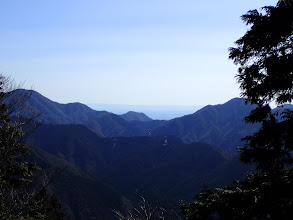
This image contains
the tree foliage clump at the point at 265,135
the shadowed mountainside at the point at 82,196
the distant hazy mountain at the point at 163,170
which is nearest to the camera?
the tree foliage clump at the point at 265,135

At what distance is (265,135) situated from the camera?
8945 mm

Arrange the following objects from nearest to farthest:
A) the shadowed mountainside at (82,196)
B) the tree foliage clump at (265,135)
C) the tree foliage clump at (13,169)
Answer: the tree foliage clump at (265,135)
the tree foliage clump at (13,169)
the shadowed mountainside at (82,196)

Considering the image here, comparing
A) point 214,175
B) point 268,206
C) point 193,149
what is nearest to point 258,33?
point 268,206

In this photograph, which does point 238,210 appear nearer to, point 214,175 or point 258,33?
Answer: point 258,33

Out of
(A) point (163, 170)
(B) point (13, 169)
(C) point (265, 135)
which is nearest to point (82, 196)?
(A) point (163, 170)

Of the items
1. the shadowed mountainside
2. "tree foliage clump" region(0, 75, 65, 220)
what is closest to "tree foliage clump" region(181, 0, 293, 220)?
"tree foliage clump" region(0, 75, 65, 220)

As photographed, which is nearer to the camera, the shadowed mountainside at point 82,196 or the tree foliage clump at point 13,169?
the tree foliage clump at point 13,169

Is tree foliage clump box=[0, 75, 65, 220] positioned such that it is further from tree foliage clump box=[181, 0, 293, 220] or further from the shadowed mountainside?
the shadowed mountainside

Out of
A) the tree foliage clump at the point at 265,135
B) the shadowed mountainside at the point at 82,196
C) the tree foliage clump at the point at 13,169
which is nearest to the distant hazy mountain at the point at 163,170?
the shadowed mountainside at the point at 82,196

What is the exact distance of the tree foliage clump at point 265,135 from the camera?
20.9 feet

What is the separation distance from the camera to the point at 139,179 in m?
165

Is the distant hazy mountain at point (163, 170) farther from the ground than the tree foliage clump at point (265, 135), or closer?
closer

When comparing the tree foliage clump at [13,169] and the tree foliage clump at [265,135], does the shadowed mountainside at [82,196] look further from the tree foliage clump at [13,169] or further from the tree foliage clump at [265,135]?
the tree foliage clump at [265,135]

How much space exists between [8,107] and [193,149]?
602 ft
